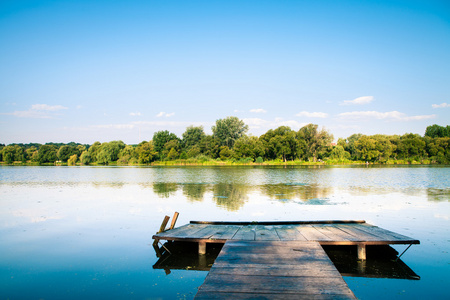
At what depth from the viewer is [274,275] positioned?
4.31 meters

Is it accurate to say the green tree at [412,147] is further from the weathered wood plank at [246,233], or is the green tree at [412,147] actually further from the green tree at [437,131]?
the weathered wood plank at [246,233]

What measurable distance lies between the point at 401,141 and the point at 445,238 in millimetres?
86007

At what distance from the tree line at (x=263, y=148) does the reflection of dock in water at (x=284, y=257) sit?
63633 millimetres

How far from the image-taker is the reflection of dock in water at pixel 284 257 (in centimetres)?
381

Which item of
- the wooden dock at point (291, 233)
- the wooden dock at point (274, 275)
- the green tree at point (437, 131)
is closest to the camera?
the wooden dock at point (274, 275)

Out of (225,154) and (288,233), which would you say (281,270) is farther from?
(225,154)

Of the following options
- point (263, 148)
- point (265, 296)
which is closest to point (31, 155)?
point (263, 148)

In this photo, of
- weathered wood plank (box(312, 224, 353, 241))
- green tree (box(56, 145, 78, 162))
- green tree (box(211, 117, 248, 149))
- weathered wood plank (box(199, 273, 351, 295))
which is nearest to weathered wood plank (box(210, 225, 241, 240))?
weathered wood plank (box(312, 224, 353, 241))

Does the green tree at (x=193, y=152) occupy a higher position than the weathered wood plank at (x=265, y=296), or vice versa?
the green tree at (x=193, y=152)

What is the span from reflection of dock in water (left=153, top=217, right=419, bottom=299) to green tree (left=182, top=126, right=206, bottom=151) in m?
75.5

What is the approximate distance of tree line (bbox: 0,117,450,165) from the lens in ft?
241

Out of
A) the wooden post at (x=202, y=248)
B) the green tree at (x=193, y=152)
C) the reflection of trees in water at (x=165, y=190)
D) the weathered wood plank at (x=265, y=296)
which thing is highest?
the green tree at (x=193, y=152)

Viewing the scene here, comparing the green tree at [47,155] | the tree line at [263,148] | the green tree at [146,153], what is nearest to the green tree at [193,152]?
the tree line at [263,148]

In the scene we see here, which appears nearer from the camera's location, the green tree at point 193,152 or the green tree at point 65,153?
the green tree at point 193,152
